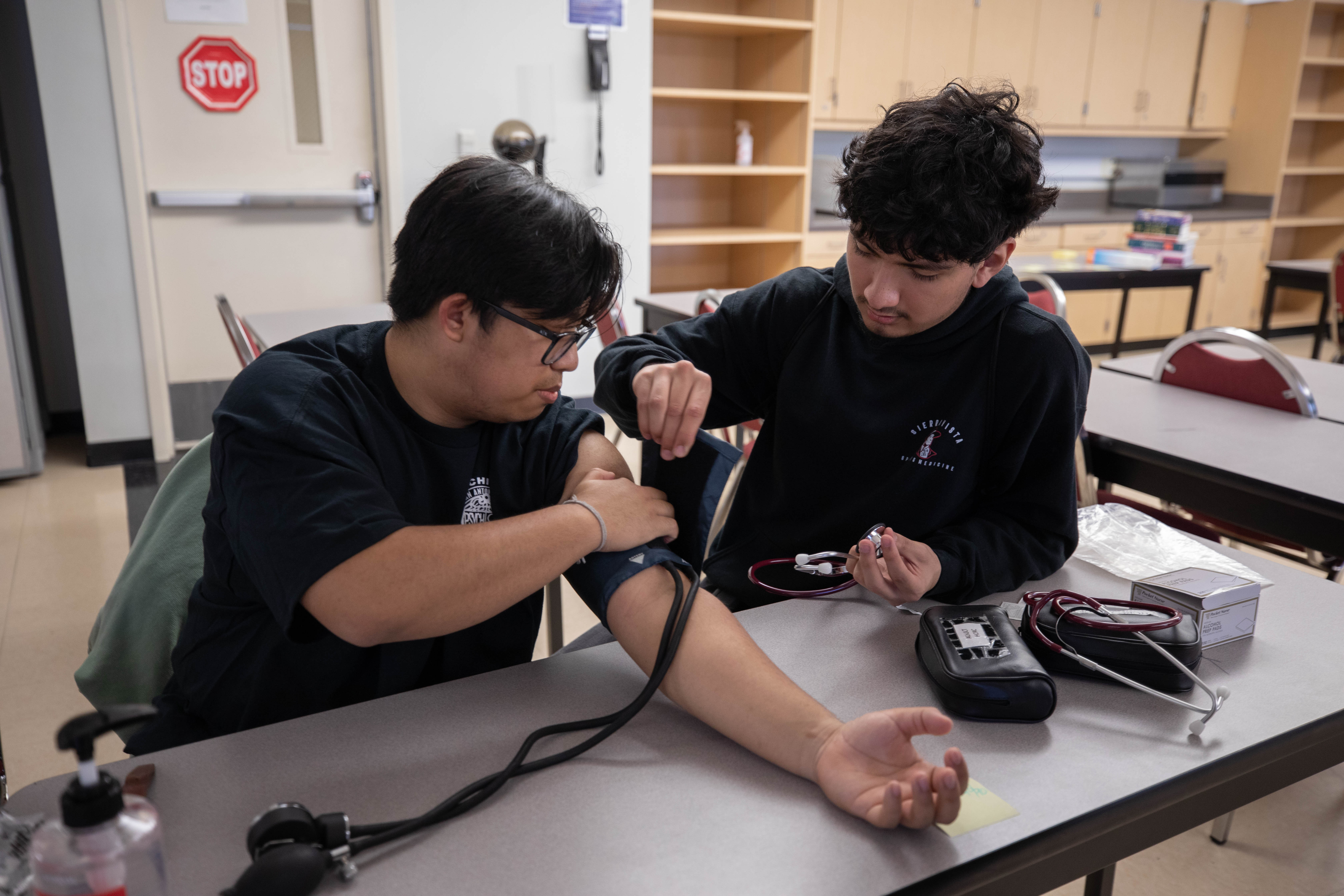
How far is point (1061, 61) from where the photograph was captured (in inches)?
244

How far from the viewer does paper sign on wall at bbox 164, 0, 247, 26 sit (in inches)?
138

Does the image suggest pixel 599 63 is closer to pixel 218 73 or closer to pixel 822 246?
pixel 218 73

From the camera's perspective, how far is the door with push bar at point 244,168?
11.7ft

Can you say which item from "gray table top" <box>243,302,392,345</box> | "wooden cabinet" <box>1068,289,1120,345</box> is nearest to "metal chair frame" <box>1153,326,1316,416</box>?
"gray table top" <box>243,302,392,345</box>

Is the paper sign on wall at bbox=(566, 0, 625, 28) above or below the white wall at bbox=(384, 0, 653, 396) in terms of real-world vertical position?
above

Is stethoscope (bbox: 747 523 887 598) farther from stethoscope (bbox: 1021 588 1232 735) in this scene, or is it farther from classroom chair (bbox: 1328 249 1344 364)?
classroom chair (bbox: 1328 249 1344 364)

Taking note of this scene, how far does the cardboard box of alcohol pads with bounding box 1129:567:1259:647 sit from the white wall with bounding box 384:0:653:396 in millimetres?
3046

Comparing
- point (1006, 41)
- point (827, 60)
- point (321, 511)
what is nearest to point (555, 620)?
point (321, 511)

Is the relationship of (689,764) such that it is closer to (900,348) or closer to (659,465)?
(659,465)

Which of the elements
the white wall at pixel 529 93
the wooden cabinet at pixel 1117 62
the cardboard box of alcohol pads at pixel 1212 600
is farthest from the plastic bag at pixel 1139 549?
the wooden cabinet at pixel 1117 62

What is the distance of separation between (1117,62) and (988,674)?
678 cm

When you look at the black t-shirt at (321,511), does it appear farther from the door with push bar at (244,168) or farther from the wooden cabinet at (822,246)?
the wooden cabinet at (822,246)

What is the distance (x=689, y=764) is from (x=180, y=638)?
621 millimetres

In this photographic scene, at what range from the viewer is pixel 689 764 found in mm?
802
